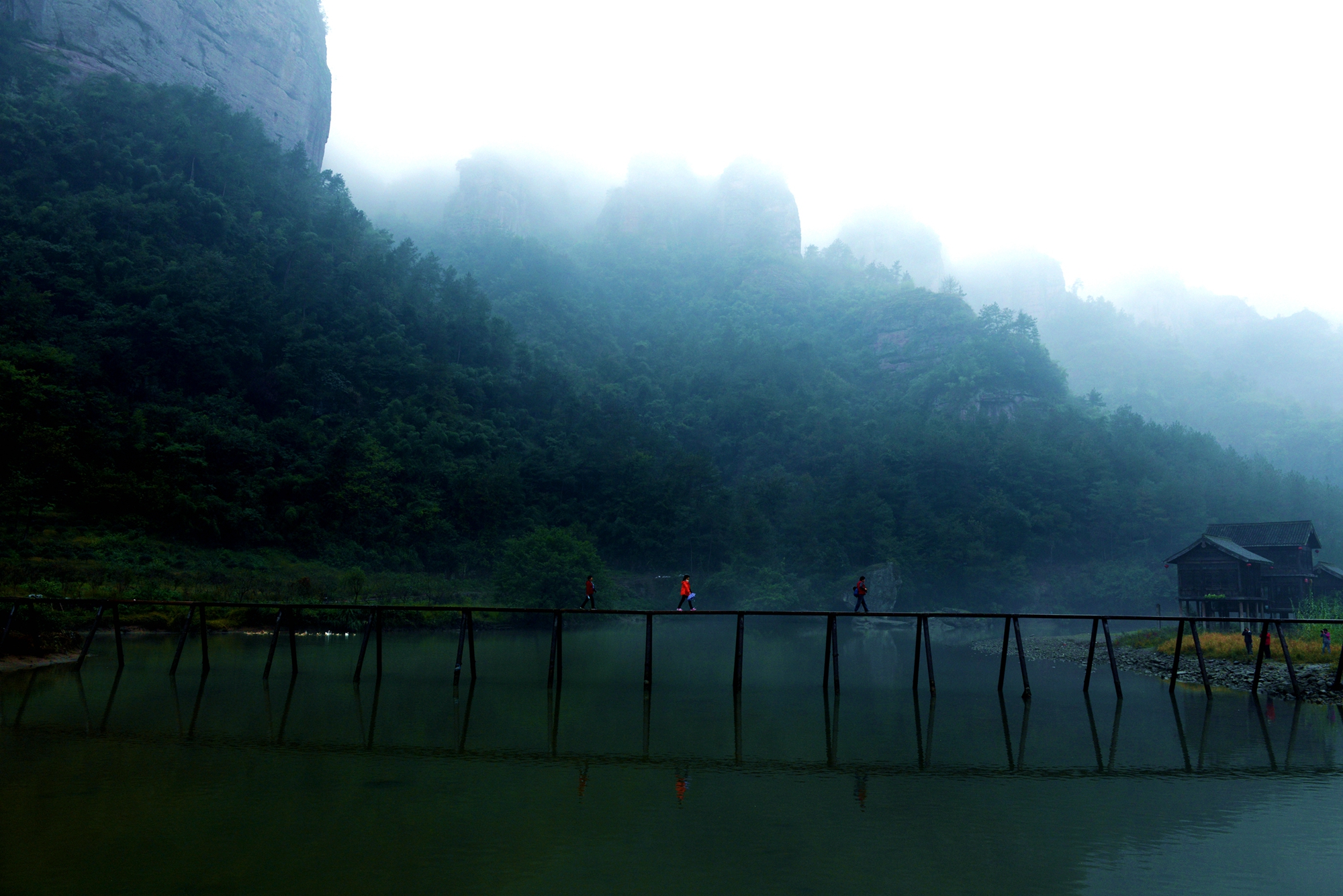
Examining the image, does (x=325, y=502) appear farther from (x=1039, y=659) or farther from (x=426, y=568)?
(x=1039, y=659)

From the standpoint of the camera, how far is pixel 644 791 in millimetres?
12742

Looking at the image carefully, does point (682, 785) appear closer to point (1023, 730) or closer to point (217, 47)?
point (1023, 730)

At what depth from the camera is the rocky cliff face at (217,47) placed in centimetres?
8944

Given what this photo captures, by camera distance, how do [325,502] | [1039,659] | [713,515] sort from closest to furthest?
1. [1039,659]
2. [325,502]
3. [713,515]

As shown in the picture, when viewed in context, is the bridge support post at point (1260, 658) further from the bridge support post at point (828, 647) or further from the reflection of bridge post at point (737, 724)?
the reflection of bridge post at point (737, 724)

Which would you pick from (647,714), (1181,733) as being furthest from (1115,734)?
(647,714)

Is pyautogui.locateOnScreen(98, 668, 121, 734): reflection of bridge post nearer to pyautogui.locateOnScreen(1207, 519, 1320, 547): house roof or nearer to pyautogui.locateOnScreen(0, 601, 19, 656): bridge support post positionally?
pyautogui.locateOnScreen(0, 601, 19, 656): bridge support post

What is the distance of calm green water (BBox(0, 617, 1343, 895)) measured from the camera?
357 inches

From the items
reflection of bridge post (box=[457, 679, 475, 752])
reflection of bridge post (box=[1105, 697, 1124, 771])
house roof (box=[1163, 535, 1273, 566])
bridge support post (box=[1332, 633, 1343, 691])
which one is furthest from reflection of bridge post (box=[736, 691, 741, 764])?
house roof (box=[1163, 535, 1273, 566])

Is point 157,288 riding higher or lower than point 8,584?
higher

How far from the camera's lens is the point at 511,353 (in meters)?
98.8

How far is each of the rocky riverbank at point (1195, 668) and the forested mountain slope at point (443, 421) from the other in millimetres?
32005

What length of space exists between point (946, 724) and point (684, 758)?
7738mm

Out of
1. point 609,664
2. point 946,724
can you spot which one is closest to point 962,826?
point 946,724
